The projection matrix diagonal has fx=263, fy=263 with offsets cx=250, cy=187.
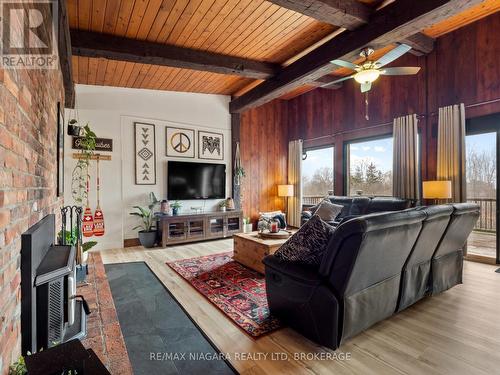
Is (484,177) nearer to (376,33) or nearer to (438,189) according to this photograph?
(438,189)

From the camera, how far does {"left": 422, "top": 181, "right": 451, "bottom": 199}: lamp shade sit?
3805mm

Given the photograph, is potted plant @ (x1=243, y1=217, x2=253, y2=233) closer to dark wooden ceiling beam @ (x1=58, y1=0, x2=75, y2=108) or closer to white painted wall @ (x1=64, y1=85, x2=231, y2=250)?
white painted wall @ (x1=64, y1=85, x2=231, y2=250)

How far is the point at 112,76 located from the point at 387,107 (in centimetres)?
500

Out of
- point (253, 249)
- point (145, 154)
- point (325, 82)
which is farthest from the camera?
point (325, 82)

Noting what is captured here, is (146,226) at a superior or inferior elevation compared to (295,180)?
inferior

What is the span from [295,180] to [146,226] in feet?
12.5

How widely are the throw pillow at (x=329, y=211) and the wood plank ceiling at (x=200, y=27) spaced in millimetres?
2646

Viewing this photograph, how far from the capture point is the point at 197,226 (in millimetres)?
5215

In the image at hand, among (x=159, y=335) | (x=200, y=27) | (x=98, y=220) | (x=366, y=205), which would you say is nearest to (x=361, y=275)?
(x=159, y=335)

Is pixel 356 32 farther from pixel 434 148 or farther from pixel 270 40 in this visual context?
pixel 434 148

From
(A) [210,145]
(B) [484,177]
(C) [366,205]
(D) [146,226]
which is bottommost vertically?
(D) [146,226]

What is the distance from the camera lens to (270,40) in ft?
12.0

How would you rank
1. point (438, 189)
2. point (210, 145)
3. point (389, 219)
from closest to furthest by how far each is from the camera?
1. point (389, 219)
2. point (438, 189)
3. point (210, 145)

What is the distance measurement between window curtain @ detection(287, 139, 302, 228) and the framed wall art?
79.0 inches
